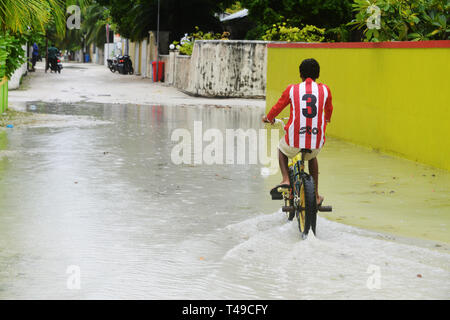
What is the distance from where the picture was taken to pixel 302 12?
104ft

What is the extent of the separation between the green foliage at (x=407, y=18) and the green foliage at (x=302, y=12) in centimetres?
1519

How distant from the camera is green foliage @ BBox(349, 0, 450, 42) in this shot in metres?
15.2

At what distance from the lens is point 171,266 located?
660 centimetres

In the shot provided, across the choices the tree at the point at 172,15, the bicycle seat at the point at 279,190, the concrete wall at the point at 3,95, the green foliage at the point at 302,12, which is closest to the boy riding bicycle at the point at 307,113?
the bicycle seat at the point at 279,190

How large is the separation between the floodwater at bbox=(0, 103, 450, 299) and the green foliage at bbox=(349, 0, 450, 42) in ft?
9.29

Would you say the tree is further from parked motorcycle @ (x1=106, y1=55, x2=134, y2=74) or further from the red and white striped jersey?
the red and white striped jersey

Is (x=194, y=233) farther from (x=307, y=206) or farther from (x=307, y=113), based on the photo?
(x=307, y=113)

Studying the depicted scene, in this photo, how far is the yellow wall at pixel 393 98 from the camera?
1261 cm

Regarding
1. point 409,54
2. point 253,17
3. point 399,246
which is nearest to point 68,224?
point 399,246

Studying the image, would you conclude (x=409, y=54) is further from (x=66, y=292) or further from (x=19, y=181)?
(x=66, y=292)

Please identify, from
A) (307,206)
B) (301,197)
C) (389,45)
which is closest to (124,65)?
(389,45)

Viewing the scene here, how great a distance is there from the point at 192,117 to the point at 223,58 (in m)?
9.28

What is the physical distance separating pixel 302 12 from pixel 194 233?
2486cm

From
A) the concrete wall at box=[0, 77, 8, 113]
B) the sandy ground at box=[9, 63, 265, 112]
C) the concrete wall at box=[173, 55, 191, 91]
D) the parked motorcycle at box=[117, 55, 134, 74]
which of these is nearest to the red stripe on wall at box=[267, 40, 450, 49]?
the concrete wall at box=[0, 77, 8, 113]
